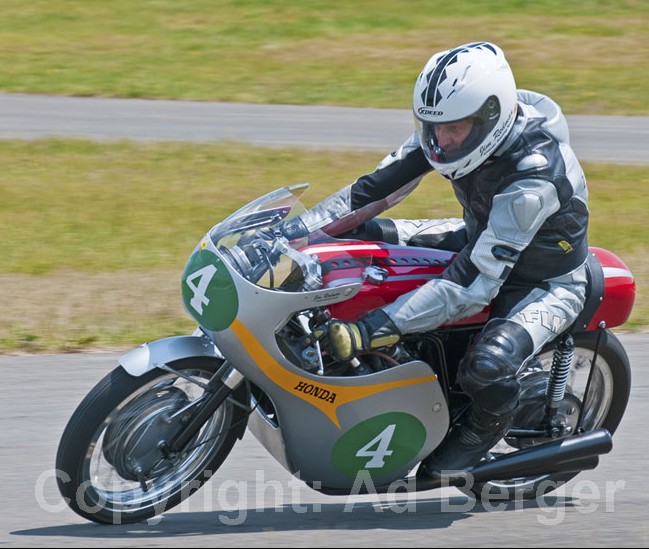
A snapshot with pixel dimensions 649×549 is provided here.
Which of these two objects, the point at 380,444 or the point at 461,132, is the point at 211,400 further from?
the point at 461,132

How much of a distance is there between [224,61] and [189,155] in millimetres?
5709

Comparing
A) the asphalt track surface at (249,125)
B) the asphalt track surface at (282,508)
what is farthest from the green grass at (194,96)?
the asphalt track surface at (282,508)

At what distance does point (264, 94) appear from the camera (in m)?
15.6

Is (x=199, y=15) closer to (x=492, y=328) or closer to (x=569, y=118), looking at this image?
(x=569, y=118)

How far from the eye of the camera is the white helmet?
4160 millimetres

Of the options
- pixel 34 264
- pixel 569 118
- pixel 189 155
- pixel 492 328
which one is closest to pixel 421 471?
pixel 492 328

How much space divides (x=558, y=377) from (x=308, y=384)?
3.56 feet

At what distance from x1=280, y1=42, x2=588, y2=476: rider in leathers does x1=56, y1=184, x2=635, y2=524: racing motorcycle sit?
0.12 m

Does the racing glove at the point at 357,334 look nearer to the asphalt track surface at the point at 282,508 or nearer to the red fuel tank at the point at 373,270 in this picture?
the red fuel tank at the point at 373,270

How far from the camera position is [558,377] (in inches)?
183

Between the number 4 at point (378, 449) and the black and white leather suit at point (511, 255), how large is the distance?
340 millimetres

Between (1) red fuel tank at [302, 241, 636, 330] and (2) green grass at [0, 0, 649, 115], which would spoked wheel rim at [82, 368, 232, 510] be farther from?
(2) green grass at [0, 0, 649, 115]

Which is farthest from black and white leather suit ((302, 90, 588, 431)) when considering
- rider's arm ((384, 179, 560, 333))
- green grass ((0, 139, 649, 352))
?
green grass ((0, 139, 649, 352))

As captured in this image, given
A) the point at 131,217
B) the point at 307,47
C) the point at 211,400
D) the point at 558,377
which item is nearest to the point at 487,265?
the point at 558,377
